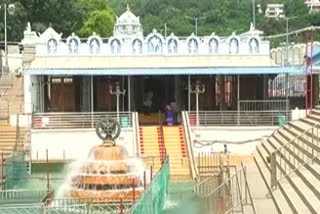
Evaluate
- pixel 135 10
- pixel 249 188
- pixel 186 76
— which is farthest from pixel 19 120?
pixel 135 10

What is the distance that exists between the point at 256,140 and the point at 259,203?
16.9 meters

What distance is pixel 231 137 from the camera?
3384cm

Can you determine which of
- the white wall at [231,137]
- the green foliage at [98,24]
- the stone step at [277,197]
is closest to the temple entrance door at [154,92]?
the white wall at [231,137]

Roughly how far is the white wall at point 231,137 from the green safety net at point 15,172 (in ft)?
26.6

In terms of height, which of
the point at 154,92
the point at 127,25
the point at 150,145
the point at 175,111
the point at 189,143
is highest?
the point at 127,25

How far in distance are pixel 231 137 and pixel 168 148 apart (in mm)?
3291

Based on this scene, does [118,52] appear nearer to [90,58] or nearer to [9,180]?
[90,58]

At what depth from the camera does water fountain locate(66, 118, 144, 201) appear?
69.1 ft

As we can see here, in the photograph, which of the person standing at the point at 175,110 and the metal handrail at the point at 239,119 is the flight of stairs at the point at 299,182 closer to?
the metal handrail at the point at 239,119

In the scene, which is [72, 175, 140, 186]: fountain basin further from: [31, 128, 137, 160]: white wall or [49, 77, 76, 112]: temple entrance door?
[49, 77, 76, 112]: temple entrance door

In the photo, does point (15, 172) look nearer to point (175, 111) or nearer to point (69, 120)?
point (69, 120)

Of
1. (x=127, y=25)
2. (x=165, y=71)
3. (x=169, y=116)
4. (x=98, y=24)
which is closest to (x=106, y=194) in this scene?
(x=169, y=116)

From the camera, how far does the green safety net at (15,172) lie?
26.0m

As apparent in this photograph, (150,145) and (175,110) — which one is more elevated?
(175,110)
